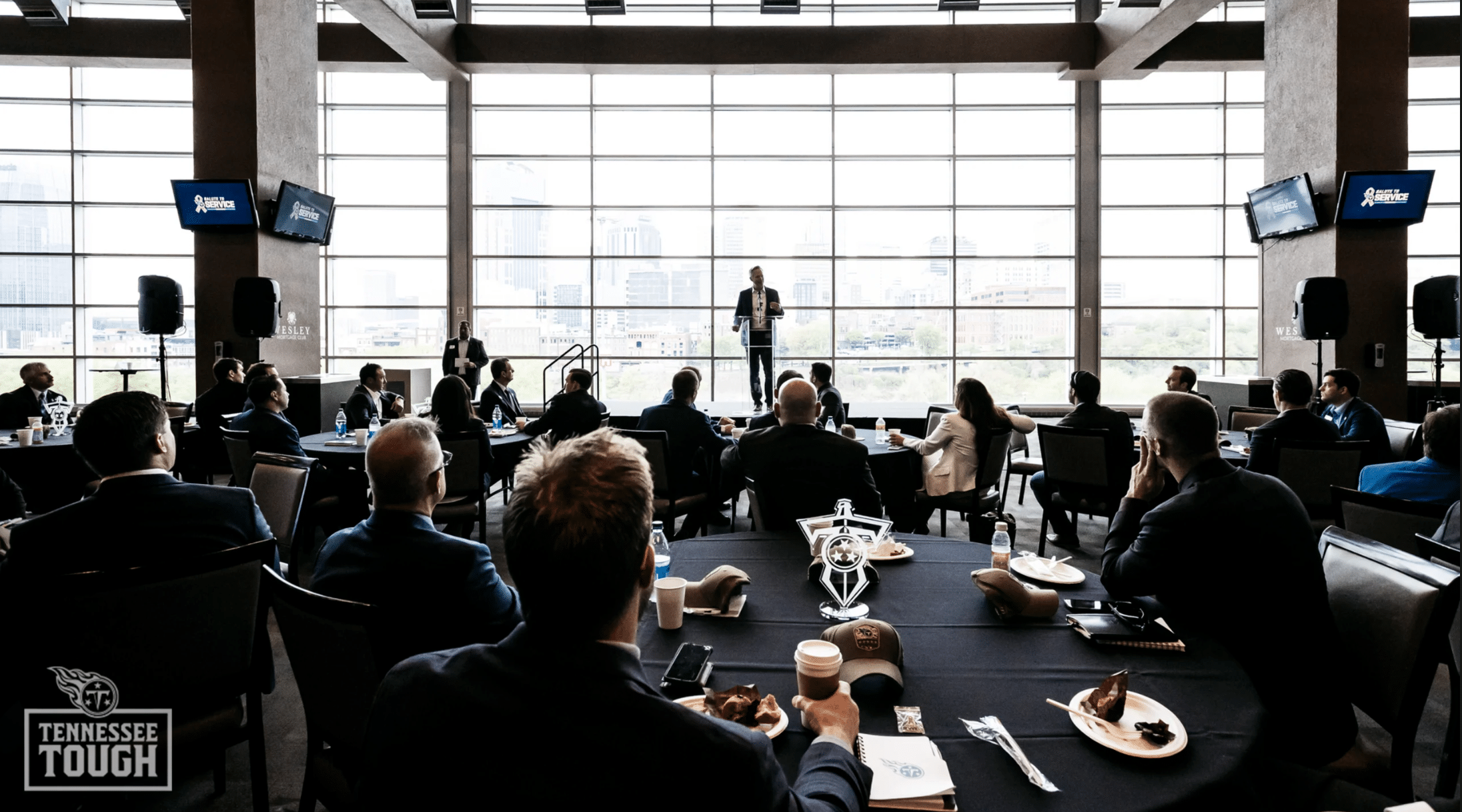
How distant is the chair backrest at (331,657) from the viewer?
1.44m

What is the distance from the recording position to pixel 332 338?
11078 millimetres

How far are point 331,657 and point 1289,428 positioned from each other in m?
5.03

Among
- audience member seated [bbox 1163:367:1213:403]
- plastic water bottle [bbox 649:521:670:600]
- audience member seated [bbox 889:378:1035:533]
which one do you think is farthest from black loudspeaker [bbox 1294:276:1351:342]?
plastic water bottle [bbox 649:521:670:600]

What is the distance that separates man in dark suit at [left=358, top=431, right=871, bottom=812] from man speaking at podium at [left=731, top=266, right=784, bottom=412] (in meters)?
8.12

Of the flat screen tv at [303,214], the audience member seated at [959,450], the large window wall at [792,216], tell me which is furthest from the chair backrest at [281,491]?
the large window wall at [792,216]

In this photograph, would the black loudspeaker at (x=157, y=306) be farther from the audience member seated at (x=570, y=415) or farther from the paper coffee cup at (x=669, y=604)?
the paper coffee cup at (x=669, y=604)

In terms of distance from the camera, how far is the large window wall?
11008 mm

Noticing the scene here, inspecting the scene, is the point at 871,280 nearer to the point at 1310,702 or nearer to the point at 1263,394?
the point at 1263,394

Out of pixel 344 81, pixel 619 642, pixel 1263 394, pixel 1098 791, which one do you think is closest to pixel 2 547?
pixel 619 642

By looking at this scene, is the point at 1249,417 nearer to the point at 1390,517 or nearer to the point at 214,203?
the point at 1390,517

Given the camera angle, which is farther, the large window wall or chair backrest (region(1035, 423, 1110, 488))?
the large window wall

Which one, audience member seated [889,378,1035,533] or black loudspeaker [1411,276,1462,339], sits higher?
black loudspeaker [1411,276,1462,339]

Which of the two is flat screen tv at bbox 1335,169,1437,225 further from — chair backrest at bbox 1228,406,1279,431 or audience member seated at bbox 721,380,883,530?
audience member seated at bbox 721,380,883,530

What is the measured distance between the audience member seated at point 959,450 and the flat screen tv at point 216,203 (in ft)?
23.7
